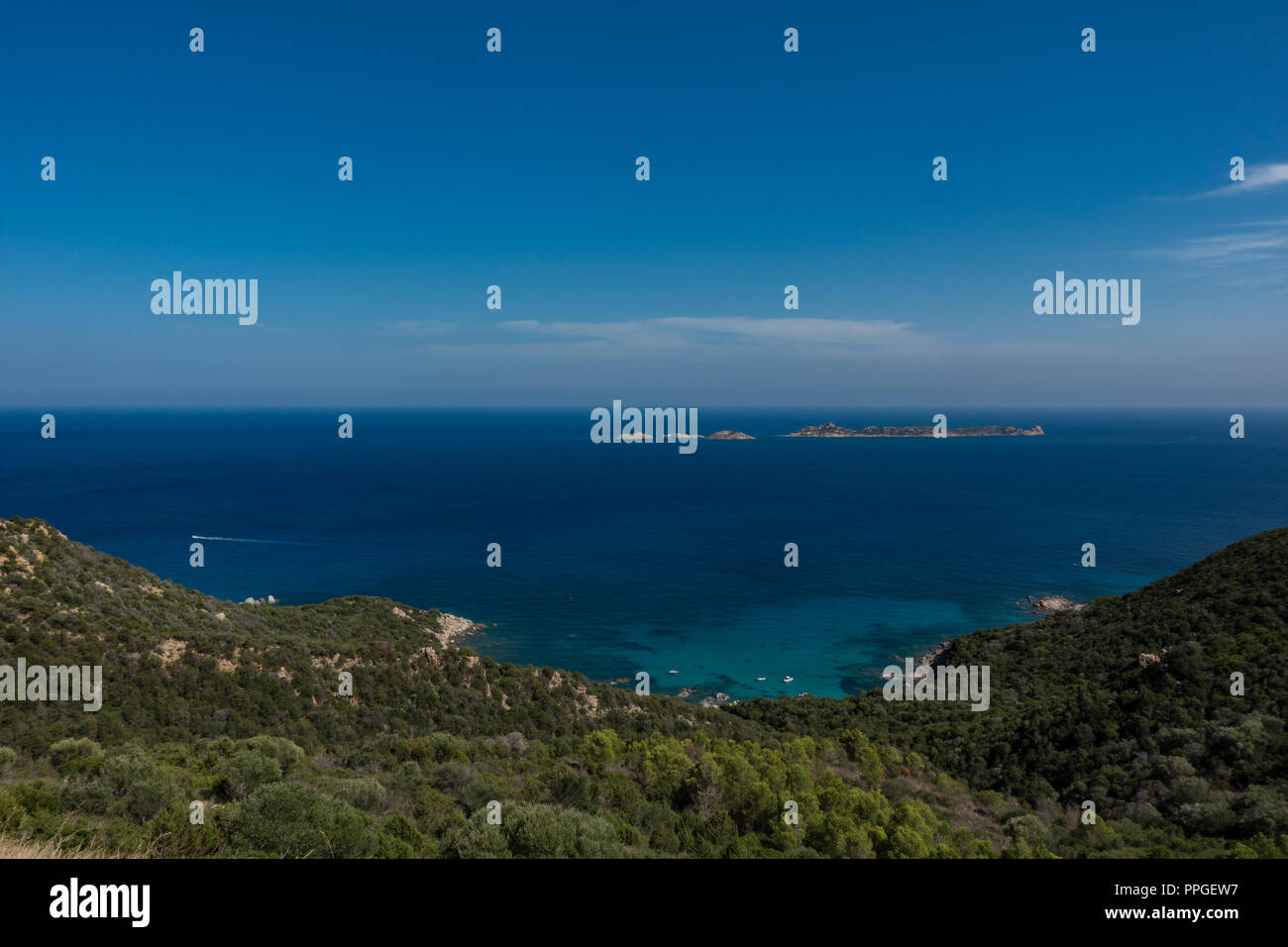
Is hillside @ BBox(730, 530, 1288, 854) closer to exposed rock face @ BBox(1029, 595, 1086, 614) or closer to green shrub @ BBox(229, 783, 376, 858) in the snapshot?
exposed rock face @ BBox(1029, 595, 1086, 614)

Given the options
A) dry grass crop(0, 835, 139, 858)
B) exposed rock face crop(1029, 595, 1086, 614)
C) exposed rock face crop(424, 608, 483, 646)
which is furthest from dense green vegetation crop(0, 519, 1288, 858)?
exposed rock face crop(1029, 595, 1086, 614)

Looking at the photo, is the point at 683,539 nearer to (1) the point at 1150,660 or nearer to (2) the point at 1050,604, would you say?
(2) the point at 1050,604

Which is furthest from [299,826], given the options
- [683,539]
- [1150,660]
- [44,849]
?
[683,539]

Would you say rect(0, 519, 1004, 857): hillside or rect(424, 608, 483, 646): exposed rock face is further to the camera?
rect(424, 608, 483, 646): exposed rock face
